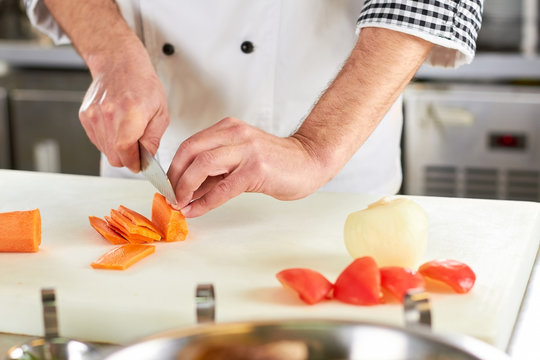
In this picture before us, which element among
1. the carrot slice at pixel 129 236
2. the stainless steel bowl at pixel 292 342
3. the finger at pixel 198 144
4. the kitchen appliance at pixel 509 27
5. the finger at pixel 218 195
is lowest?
the stainless steel bowl at pixel 292 342

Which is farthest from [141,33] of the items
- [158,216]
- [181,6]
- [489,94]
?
[489,94]

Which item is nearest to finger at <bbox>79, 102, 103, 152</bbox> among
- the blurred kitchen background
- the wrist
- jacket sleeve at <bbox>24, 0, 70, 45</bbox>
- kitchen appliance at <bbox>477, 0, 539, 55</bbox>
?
the wrist

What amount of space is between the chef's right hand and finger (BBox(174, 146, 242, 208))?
142 mm

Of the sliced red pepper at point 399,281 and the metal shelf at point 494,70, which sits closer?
the sliced red pepper at point 399,281

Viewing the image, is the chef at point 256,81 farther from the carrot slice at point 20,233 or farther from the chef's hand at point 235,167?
the carrot slice at point 20,233

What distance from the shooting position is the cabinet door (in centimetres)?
274

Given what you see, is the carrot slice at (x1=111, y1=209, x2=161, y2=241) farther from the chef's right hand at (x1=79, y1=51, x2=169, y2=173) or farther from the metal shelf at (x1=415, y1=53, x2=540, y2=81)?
the metal shelf at (x1=415, y1=53, x2=540, y2=81)

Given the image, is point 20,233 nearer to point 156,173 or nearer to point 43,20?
point 156,173

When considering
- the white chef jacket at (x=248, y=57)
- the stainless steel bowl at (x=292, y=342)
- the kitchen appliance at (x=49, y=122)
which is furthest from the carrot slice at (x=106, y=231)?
the kitchen appliance at (x=49, y=122)

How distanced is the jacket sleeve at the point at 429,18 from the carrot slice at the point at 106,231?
Result: 499 mm

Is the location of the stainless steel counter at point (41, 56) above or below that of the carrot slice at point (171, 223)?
above

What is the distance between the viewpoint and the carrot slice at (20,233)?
3.61 ft

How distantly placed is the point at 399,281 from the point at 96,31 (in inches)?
31.7

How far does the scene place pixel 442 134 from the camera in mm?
2475
